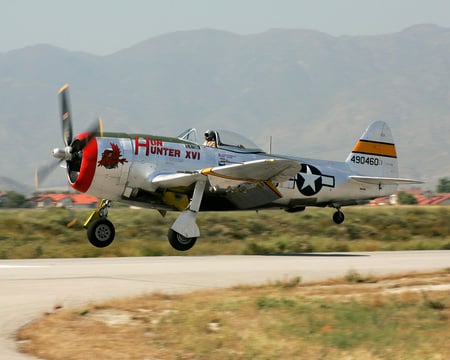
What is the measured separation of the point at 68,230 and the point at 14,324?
1591 centimetres

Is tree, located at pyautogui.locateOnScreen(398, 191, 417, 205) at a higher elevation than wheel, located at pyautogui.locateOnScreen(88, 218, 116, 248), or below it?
higher

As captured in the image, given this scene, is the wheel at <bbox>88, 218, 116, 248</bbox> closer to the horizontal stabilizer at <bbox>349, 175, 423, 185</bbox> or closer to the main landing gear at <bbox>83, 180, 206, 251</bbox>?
the main landing gear at <bbox>83, 180, 206, 251</bbox>

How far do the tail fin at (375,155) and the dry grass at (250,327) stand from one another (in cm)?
1214

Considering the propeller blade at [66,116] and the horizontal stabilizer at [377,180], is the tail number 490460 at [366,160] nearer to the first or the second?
the horizontal stabilizer at [377,180]

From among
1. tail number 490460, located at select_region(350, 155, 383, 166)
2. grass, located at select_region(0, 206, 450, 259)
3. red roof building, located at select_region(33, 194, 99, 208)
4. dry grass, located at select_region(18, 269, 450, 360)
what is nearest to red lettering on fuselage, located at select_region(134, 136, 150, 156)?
grass, located at select_region(0, 206, 450, 259)

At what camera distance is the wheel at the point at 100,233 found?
1923cm

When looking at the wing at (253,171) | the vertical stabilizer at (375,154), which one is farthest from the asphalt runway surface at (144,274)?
the vertical stabilizer at (375,154)

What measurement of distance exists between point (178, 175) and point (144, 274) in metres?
4.60

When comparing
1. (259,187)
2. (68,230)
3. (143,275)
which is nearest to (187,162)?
(259,187)

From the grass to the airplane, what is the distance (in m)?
1.33

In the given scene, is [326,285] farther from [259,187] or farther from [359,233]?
[359,233]

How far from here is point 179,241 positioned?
19.2m

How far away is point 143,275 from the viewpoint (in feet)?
48.6

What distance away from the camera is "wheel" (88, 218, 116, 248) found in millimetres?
19234
